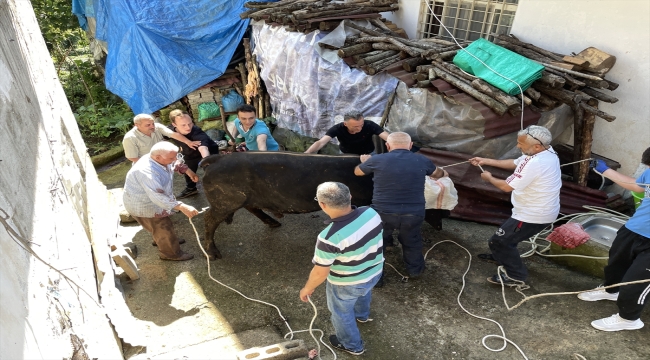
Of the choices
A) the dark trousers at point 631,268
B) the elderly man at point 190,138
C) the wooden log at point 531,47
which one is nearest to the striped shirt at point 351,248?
the dark trousers at point 631,268

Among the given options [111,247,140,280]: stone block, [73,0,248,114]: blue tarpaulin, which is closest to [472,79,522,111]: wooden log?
[111,247,140,280]: stone block

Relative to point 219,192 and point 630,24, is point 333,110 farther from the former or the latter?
point 630,24

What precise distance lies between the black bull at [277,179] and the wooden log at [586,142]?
9.73ft

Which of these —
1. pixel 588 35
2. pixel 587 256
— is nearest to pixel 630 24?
pixel 588 35

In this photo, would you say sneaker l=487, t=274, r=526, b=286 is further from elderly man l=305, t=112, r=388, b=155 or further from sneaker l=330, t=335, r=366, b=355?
elderly man l=305, t=112, r=388, b=155

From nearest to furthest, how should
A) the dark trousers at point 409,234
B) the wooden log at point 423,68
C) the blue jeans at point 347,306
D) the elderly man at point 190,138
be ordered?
1. the blue jeans at point 347,306
2. the dark trousers at point 409,234
3. the elderly man at point 190,138
4. the wooden log at point 423,68

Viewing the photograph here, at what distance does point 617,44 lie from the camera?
5523 mm

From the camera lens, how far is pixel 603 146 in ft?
19.7

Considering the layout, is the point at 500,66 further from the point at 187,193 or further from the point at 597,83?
the point at 187,193

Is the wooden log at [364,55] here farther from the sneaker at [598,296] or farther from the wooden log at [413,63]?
the sneaker at [598,296]

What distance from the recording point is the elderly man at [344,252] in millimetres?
3125

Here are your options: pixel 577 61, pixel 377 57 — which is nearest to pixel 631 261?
pixel 577 61

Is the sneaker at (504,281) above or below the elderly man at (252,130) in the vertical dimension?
below

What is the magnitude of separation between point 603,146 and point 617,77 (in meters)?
0.97
